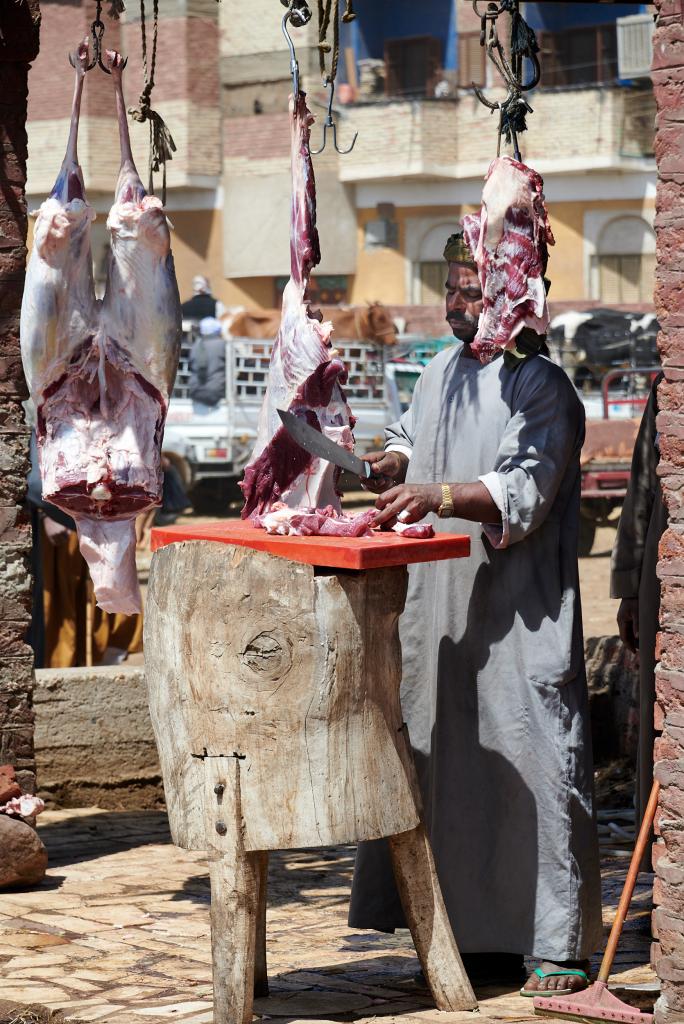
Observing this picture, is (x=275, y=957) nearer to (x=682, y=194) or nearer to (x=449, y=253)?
(x=449, y=253)

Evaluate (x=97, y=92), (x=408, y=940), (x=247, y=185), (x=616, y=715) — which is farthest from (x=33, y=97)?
(x=408, y=940)

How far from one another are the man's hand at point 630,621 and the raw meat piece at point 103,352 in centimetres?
152

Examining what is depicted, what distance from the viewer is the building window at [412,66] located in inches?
1298

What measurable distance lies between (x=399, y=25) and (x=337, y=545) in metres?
31.2

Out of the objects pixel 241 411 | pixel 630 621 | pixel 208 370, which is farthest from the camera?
pixel 208 370

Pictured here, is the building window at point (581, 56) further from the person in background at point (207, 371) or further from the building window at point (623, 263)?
the person in background at point (207, 371)

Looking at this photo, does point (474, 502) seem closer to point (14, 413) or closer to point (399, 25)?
point (14, 413)

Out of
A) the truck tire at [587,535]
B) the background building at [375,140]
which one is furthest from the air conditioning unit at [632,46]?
the truck tire at [587,535]

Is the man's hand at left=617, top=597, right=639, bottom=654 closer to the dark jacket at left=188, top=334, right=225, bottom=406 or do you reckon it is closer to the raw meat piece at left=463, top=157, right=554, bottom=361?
the raw meat piece at left=463, top=157, right=554, bottom=361

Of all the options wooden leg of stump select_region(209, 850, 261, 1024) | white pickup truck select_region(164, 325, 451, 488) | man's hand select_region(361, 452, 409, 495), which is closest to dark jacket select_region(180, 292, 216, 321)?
white pickup truck select_region(164, 325, 451, 488)

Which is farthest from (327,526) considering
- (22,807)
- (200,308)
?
(200,308)

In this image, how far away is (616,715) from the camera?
7.61 m

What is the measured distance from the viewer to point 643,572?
4977 millimetres

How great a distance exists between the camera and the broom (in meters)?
4.01
